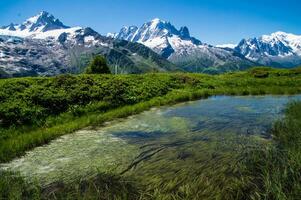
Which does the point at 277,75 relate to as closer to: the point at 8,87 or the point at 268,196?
the point at 8,87

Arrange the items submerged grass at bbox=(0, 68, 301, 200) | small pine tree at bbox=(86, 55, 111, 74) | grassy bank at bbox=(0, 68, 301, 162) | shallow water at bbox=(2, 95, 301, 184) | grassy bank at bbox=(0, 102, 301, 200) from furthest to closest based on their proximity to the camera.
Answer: small pine tree at bbox=(86, 55, 111, 74) → grassy bank at bbox=(0, 68, 301, 162) → shallow water at bbox=(2, 95, 301, 184) → submerged grass at bbox=(0, 68, 301, 200) → grassy bank at bbox=(0, 102, 301, 200)

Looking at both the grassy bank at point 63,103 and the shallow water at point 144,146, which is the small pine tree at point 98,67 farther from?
the shallow water at point 144,146

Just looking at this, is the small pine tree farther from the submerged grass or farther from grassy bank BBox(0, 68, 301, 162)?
the submerged grass

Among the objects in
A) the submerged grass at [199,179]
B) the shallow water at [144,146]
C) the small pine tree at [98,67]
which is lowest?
the shallow water at [144,146]

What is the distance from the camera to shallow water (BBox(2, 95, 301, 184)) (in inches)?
592

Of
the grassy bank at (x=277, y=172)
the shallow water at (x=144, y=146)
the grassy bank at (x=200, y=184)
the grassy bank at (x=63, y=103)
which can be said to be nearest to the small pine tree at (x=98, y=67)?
the grassy bank at (x=63, y=103)

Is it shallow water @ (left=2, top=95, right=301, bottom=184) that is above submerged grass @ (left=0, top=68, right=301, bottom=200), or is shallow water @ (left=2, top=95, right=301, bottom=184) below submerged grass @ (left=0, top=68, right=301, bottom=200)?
below

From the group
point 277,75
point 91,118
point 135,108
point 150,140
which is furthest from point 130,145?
point 277,75

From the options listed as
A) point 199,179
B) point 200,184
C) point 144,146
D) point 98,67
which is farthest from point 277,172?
point 98,67

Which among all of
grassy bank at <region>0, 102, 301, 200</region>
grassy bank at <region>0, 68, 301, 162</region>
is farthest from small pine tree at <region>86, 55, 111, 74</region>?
grassy bank at <region>0, 102, 301, 200</region>

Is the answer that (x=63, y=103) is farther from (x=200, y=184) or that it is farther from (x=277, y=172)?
(x=277, y=172)

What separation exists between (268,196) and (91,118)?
769 inches

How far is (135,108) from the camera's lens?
112 ft

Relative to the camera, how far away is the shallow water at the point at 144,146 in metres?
15.0
